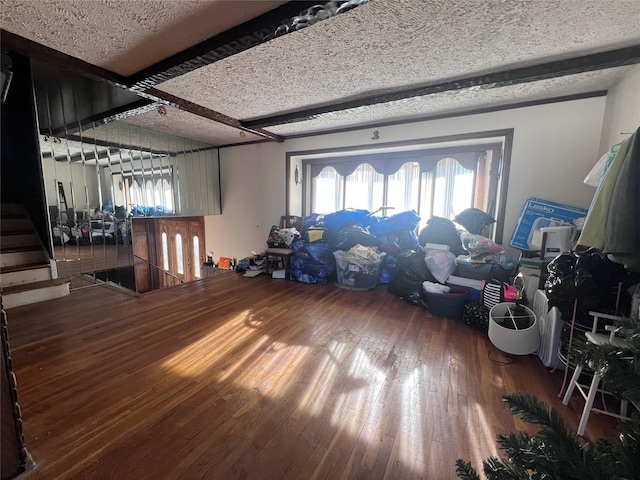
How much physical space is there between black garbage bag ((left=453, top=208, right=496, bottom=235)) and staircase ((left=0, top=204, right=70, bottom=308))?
511cm

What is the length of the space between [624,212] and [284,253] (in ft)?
11.4

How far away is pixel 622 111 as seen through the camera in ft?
7.47

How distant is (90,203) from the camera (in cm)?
368

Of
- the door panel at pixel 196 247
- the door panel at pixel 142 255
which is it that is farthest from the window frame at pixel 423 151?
the door panel at pixel 142 255

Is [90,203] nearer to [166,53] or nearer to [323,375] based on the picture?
[166,53]

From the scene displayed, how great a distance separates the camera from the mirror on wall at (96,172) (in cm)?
318

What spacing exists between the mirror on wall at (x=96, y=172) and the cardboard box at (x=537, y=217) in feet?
15.2

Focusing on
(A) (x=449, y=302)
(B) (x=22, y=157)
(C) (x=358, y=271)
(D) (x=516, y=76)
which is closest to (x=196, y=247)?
(B) (x=22, y=157)

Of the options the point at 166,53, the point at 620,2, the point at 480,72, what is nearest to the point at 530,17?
the point at 620,2

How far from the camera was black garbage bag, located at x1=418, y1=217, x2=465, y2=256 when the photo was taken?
327 centimetres

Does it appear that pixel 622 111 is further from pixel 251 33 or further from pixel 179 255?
pixel 179 255

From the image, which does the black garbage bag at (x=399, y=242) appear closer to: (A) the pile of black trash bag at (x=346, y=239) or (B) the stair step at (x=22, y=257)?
(A) the pile of black trash bag at (x=346, y=239)

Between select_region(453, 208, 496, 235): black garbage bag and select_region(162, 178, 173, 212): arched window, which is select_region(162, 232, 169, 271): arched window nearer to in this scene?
select_region(162, 178, 173, 212): arched window

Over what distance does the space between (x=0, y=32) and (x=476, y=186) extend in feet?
16.1
